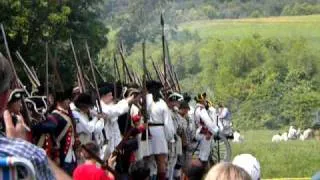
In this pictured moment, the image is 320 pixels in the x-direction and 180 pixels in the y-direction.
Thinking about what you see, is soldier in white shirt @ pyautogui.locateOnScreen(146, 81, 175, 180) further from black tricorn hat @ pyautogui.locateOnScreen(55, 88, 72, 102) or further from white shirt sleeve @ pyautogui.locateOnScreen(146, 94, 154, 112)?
black tricorn hat @ pyautogui.locateOnScreen(55, 88, 72, 102)

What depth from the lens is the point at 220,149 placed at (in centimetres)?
1955

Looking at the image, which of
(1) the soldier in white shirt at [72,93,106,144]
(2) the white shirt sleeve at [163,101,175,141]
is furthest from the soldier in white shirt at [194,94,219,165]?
(1) the soldier in white shirt at [72,93,106,144]

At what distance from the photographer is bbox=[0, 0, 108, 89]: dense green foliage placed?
2228 cm

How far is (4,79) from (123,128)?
32.2ft

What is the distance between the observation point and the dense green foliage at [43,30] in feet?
73.1

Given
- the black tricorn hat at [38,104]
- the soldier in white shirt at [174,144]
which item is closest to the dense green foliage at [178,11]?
the soldier in white shirt at [174,144]

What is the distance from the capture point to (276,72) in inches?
2292

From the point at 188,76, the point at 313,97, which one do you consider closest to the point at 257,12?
the point at 188,76

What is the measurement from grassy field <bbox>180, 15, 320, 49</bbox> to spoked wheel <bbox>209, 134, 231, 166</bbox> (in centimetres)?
4668

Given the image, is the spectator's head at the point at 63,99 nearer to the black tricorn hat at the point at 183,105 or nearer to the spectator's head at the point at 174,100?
the spectator's head at the point at 174,100

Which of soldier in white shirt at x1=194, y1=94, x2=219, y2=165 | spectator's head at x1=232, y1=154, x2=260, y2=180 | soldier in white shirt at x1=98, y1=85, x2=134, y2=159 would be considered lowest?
soldier in white shirt at x1=194, y1=94, x2=219, y2=165

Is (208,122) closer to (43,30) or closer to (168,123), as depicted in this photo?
(168,123)

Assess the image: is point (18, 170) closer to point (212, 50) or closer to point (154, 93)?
point (154, 93)

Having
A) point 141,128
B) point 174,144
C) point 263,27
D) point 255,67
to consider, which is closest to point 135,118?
point 141,128
